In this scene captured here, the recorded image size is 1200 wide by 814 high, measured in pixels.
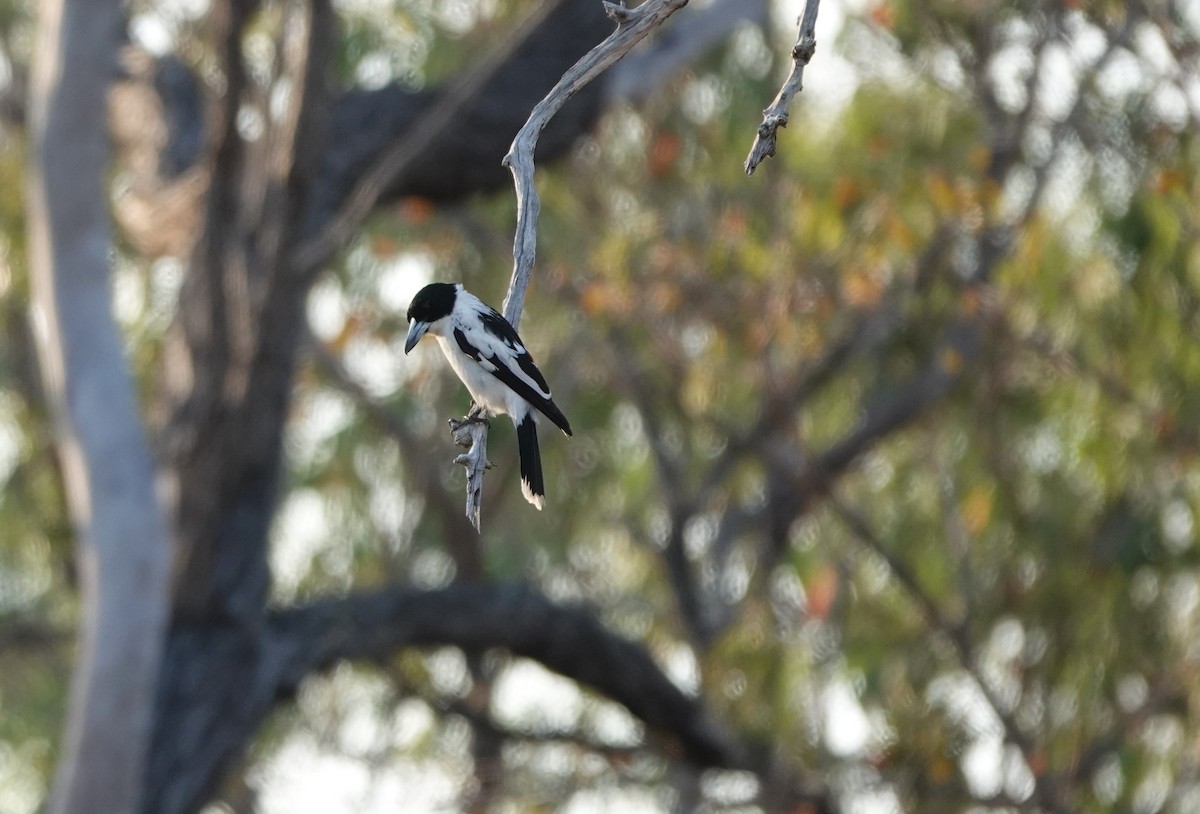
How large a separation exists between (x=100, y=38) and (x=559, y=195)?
5294mm

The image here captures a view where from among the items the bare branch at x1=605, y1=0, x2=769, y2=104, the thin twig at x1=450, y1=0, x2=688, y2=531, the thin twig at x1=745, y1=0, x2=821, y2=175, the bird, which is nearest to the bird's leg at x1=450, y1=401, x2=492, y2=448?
the bird

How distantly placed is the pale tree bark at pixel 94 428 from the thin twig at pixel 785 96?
4703mm

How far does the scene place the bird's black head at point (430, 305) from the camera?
5.46 meters

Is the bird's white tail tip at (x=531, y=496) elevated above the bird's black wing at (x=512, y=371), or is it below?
below

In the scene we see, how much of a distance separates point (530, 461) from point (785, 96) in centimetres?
188

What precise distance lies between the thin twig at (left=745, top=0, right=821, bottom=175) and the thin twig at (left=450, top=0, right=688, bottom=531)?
0.77ft

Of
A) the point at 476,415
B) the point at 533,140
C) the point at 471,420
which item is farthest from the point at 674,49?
the point at 533,140

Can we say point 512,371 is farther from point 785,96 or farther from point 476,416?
point 785,96

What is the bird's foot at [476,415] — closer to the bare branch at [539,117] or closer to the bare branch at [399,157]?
the bare branch at [539,117]

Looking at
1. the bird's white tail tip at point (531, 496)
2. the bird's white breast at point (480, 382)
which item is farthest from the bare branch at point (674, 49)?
the bird's white tail tip at point (531, 496)

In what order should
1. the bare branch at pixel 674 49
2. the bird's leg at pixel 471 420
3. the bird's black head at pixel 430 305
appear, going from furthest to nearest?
the bare branch at pixel 674 49, the bird's black head at pixel 430 305, the bird's leg at pixel 471 420

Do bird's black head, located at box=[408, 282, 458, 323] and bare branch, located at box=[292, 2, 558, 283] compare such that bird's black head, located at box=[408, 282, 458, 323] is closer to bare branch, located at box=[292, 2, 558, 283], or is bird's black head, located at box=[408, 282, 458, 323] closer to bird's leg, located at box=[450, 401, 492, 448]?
bird's leg, located at box=[450, 401, 492, 448]

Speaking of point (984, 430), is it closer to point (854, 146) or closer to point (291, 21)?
point (854, 146)

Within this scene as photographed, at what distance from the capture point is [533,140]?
3.71m
